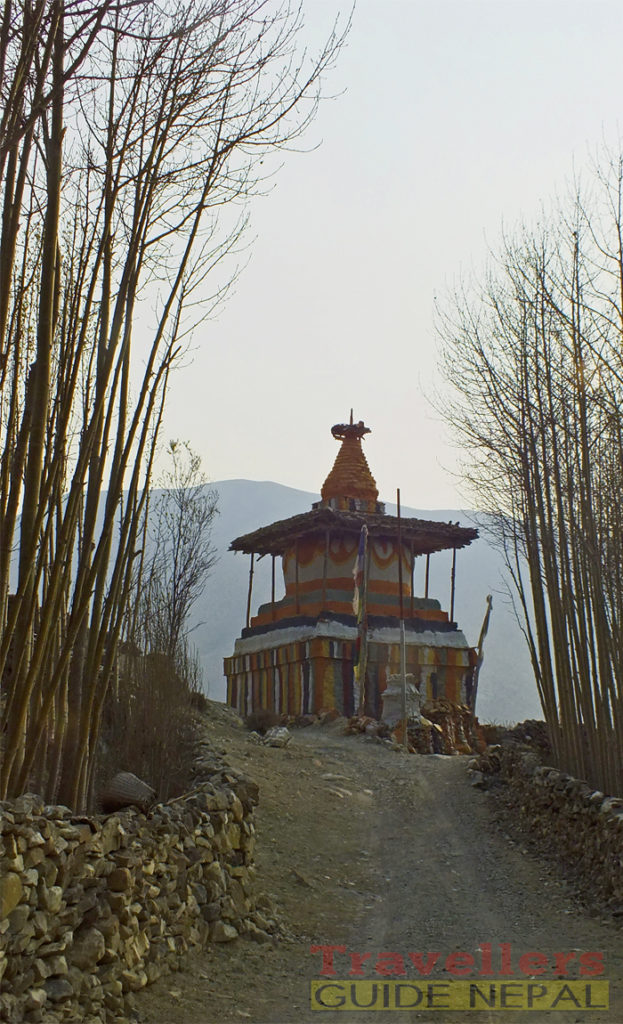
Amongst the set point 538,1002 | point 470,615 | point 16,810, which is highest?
point 470,615

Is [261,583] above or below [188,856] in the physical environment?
above

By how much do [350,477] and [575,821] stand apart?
15.9m

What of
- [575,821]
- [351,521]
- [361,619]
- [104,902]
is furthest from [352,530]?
[104,902]

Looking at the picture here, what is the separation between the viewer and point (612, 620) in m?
9.20

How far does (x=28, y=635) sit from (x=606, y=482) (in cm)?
658

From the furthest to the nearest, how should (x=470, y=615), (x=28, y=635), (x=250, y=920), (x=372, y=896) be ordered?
(x=470, y=615)
(x=372, y=896)
(x=250, y=920)
(x=28, y=635)

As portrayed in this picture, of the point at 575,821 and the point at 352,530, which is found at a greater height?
the point at 352,530

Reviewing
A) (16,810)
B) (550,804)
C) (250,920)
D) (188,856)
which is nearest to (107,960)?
(16,810)

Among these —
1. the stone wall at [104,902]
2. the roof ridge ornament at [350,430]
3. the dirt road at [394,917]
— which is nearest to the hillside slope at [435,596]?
the roof ridge ornament at [350,430]

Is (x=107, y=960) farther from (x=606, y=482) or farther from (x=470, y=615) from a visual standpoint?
(x=470, y=615)

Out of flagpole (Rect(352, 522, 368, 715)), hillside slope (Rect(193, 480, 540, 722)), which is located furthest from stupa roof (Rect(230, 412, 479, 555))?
hillside slope (Rect(193, 480, 540, 722))

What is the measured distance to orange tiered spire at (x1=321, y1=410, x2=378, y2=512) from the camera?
79.9 ft

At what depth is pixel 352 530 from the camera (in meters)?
23.0

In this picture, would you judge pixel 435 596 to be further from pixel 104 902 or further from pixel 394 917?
pixel 104 902
